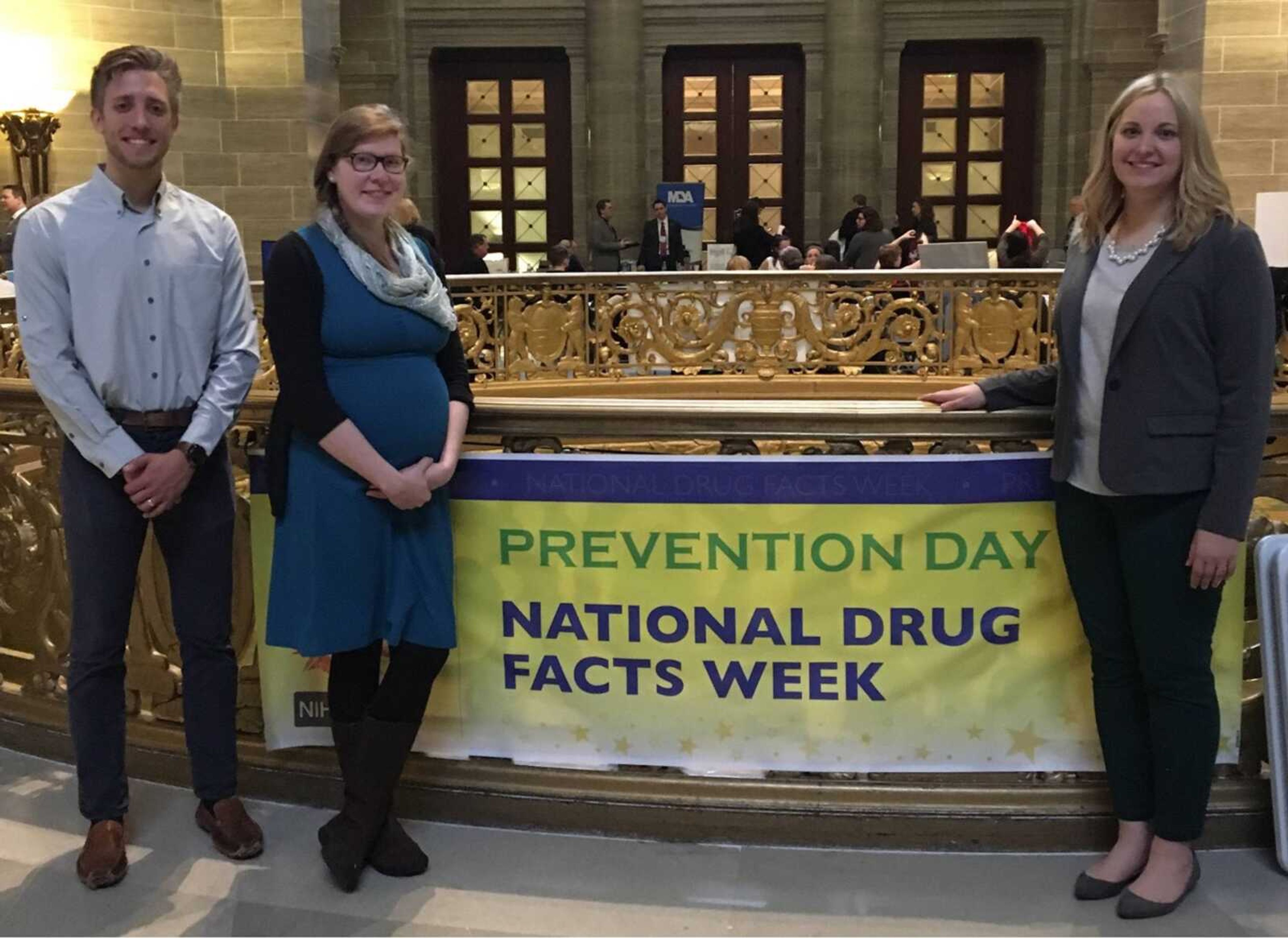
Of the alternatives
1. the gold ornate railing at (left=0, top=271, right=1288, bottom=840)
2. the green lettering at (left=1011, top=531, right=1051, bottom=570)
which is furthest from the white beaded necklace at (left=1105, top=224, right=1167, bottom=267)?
the green lettering at (left=1011, top=531, right=1051, bottom=570)

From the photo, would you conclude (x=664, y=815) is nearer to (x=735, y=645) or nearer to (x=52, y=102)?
(x=735, y=645)

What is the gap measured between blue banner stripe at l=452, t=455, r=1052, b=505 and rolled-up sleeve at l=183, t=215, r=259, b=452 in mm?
679

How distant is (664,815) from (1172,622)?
1.40 metres

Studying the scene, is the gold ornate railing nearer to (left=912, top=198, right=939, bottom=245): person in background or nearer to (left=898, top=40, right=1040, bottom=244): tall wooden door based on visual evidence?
(left=912, top=198, right=939, bottom=245): person in background

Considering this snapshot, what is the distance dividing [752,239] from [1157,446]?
38.8 ft

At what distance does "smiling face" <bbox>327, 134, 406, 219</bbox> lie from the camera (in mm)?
2918

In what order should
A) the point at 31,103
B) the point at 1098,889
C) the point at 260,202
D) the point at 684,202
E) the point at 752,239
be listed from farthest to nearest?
1. the point at 684,202
2. the point at 752,239
3. the point at 260,202
4. the point at 31,103
5. the point at 1098,889

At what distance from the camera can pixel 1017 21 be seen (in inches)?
698

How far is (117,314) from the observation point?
3068 mm

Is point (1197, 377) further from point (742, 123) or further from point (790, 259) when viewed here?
point (742, 123)

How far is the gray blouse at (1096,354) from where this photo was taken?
2.86 metres

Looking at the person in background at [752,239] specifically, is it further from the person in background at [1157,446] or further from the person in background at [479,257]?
the person in background at [1157,446]

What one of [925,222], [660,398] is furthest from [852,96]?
[660,398]

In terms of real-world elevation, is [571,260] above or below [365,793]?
above
